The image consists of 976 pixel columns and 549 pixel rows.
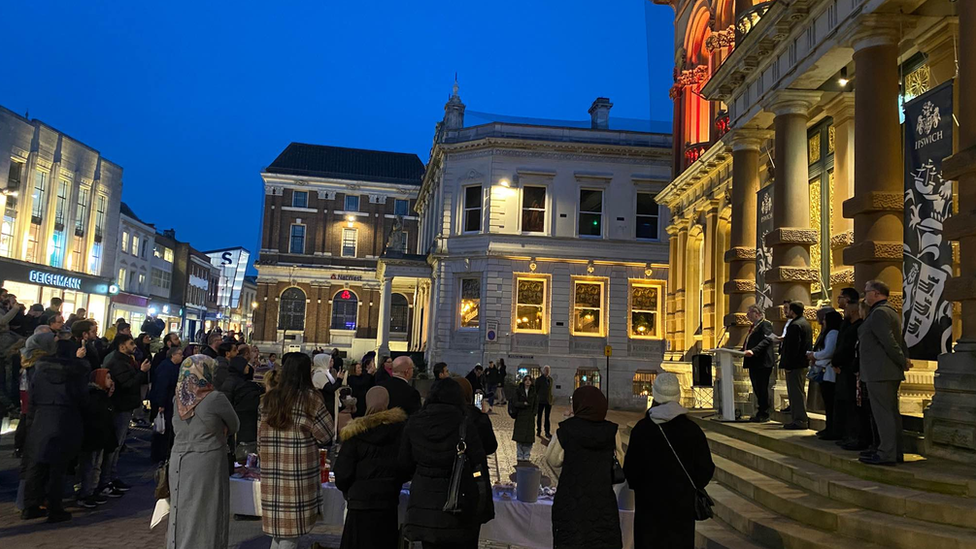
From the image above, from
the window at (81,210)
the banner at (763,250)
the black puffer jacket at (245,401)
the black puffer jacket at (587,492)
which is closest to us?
the black puffer jacket at (587,492)

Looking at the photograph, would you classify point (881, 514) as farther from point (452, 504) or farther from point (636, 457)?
point (452, 504)

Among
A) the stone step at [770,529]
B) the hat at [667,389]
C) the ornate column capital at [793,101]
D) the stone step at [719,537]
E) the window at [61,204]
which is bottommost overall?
the stone step at [719,537]

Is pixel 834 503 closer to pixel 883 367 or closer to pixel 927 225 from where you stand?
pixel 883 367

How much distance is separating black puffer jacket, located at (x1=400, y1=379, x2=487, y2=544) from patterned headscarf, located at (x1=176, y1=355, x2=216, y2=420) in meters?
1.93

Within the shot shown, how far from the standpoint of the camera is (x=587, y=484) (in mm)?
5008

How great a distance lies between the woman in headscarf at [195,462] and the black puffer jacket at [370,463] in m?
1.30

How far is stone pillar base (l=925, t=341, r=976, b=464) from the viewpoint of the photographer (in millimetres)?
7211

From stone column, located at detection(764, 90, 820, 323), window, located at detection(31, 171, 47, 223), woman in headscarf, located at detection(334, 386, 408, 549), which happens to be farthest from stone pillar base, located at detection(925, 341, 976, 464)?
window, located at detection(31, 171, 47, 223)

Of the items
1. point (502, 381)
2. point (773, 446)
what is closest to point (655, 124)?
point (502, 381)

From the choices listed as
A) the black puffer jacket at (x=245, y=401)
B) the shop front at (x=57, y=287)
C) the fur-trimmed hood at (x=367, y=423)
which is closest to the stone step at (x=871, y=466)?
the fur-trimmed hood at (x=367, y=423)

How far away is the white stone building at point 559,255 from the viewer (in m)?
33.4

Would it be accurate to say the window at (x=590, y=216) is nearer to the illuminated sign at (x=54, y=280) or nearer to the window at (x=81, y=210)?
the illuminated sign at (x=54, y=280)

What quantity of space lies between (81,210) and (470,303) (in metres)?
21.1

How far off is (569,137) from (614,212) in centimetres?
408
